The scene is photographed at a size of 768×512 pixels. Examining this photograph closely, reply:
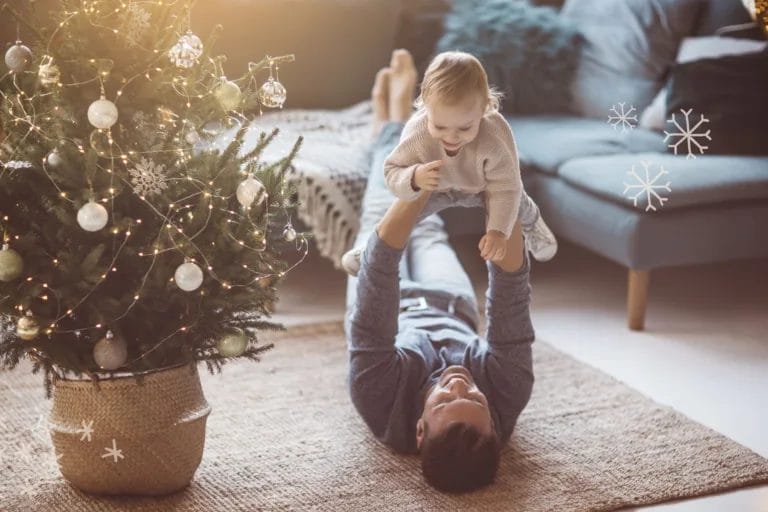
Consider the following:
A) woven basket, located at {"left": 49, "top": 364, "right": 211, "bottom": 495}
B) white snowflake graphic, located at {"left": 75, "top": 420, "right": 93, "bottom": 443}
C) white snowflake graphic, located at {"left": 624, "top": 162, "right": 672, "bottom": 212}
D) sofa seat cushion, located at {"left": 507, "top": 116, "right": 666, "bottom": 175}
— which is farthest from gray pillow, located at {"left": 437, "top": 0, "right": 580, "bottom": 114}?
white snowflake graphic, located at {"left": 75, "top": 420, "right": 93, "bottom": 443}

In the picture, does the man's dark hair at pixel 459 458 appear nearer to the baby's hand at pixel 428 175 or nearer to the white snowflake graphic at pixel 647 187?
the baby's hand at pixel 428 175

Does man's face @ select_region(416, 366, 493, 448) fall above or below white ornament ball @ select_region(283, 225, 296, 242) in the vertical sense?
below

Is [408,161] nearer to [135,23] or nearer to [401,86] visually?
[135,23]

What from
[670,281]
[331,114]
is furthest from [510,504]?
[331,114]

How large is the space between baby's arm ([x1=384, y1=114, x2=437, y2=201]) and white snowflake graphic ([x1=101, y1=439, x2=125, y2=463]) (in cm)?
68

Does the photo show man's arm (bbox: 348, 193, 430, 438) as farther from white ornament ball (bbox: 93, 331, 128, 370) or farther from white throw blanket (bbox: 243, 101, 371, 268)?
white throw blanket (bbox: 243, 101, 371, 268)

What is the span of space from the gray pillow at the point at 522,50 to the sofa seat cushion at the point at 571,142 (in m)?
0.20

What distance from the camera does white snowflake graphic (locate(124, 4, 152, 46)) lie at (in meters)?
1.68

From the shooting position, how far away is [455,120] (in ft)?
5.57

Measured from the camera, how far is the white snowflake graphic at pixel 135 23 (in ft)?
5.52

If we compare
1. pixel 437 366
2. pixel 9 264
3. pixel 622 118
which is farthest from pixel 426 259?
pixel 9 264

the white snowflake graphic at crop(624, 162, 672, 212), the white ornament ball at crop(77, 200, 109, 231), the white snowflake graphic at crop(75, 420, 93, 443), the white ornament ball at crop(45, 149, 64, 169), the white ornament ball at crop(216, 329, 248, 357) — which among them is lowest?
the white snowflake graphic at crop(75, 420, 93, 443)

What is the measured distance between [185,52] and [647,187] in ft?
4.59

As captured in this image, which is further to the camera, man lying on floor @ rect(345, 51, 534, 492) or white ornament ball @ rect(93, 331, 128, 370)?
man lying on floor @ rect(345, 51, 534, 492)
